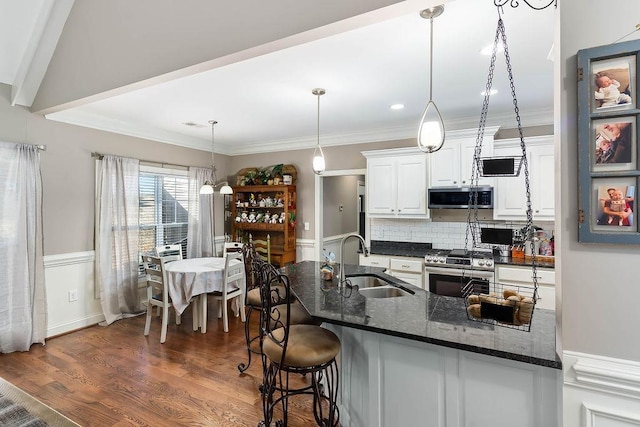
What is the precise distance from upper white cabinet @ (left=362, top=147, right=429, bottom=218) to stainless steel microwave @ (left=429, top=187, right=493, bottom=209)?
0.49ft

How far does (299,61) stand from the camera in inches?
102

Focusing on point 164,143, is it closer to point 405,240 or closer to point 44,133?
point 44,133

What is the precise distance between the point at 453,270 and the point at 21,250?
472 cm

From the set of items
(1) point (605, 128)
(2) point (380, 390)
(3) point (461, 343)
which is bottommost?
(2) point (380, 390)

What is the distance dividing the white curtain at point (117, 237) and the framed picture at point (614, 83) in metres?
4.76

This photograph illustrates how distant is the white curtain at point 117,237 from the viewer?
160 inches

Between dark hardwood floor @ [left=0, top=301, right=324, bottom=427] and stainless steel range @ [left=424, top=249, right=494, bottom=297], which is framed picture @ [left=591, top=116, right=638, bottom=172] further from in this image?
stainless steel range @ [left=424, top=249, right=494, bottom=297]

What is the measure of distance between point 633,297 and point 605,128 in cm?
60

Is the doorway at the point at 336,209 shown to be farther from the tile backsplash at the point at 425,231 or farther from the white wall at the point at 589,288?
the white wall at the point at 589,288

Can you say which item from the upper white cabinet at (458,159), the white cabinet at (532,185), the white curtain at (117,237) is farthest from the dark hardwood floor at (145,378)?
the white cabinet at (532,185)

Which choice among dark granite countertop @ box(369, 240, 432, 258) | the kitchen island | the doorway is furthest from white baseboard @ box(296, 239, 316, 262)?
the kitchen island

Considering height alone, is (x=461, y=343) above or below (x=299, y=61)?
below

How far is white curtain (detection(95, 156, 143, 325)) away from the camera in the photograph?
4.07 meters

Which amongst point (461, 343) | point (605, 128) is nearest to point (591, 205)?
point (605, 128)
